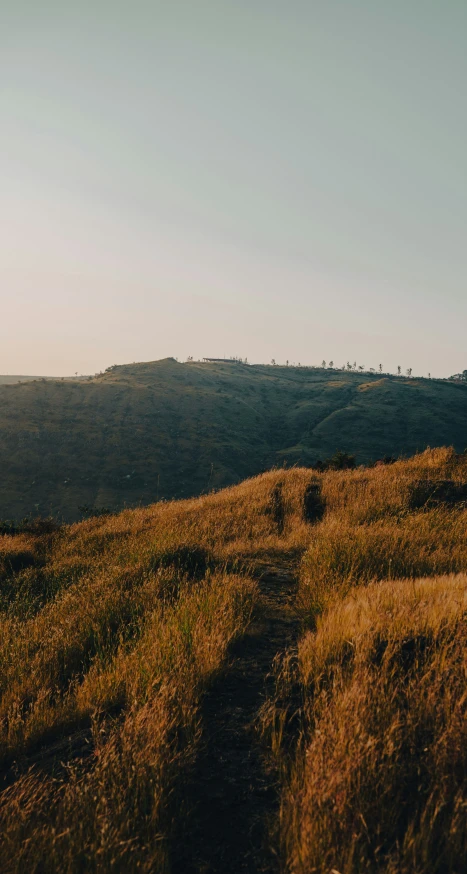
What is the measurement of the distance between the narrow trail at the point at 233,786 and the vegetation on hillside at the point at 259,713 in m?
0.08

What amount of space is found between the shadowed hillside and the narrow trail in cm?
4819

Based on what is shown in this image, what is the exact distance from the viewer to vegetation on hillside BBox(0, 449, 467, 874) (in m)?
2.15

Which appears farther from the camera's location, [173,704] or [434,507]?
[434,507]

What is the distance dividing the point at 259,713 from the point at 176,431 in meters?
81.2

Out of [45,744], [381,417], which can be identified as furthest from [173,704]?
[381,417]

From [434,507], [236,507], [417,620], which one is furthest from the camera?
[236,507]

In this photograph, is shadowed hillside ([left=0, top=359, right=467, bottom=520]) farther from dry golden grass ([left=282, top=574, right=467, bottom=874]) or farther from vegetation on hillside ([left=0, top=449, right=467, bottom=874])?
dry golden grass ([left=282, top=574, right=467, bottom=874])

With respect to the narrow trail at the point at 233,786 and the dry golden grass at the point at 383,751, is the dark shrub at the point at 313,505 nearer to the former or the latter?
the narrow trail at the point at 233,786

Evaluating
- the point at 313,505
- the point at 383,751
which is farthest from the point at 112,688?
the point at 313,505

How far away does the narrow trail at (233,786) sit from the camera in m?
2.23

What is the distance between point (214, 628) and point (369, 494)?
276 inches

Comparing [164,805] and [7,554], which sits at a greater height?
[164,805]

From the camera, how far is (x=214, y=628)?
13.9 ft

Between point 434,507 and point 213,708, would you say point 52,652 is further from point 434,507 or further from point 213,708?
point 434,507
